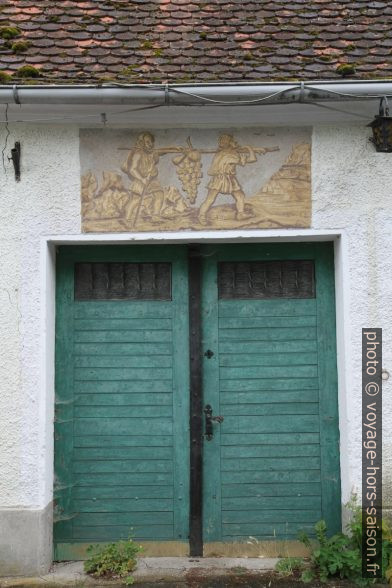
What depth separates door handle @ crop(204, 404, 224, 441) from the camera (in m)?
5.20

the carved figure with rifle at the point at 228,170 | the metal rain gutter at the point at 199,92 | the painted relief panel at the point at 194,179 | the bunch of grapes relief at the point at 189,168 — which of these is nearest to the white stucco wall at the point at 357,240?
the painted relief panel at the point at 194,179

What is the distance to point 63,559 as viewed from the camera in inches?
201

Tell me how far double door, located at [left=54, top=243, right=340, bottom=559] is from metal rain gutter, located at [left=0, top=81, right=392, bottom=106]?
3.93 ft

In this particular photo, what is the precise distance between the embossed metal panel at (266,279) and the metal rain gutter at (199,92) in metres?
1.32

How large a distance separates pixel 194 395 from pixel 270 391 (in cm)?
62

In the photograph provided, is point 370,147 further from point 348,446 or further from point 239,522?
point 239,522

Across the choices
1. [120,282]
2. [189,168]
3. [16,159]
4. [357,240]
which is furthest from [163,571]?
[16,159]

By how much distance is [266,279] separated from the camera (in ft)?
17.5

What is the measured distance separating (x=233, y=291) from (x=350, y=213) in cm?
113

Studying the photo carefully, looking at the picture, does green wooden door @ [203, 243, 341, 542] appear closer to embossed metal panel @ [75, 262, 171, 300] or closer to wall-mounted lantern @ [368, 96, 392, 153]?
embossed metal panel @ [75, 262, 171, 300]

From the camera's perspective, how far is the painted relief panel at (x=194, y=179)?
16.5ft

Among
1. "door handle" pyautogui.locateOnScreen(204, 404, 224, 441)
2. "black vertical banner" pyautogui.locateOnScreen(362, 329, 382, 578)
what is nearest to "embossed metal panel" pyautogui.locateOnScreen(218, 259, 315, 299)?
"black vertical banner" pyautogui.locateOnScreen(362, 329, 382, 578)

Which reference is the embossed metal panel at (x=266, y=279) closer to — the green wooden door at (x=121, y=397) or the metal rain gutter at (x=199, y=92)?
the green wooden door at (x=121, y=397)

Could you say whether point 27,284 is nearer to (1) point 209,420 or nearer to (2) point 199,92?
(1) point 209,420
